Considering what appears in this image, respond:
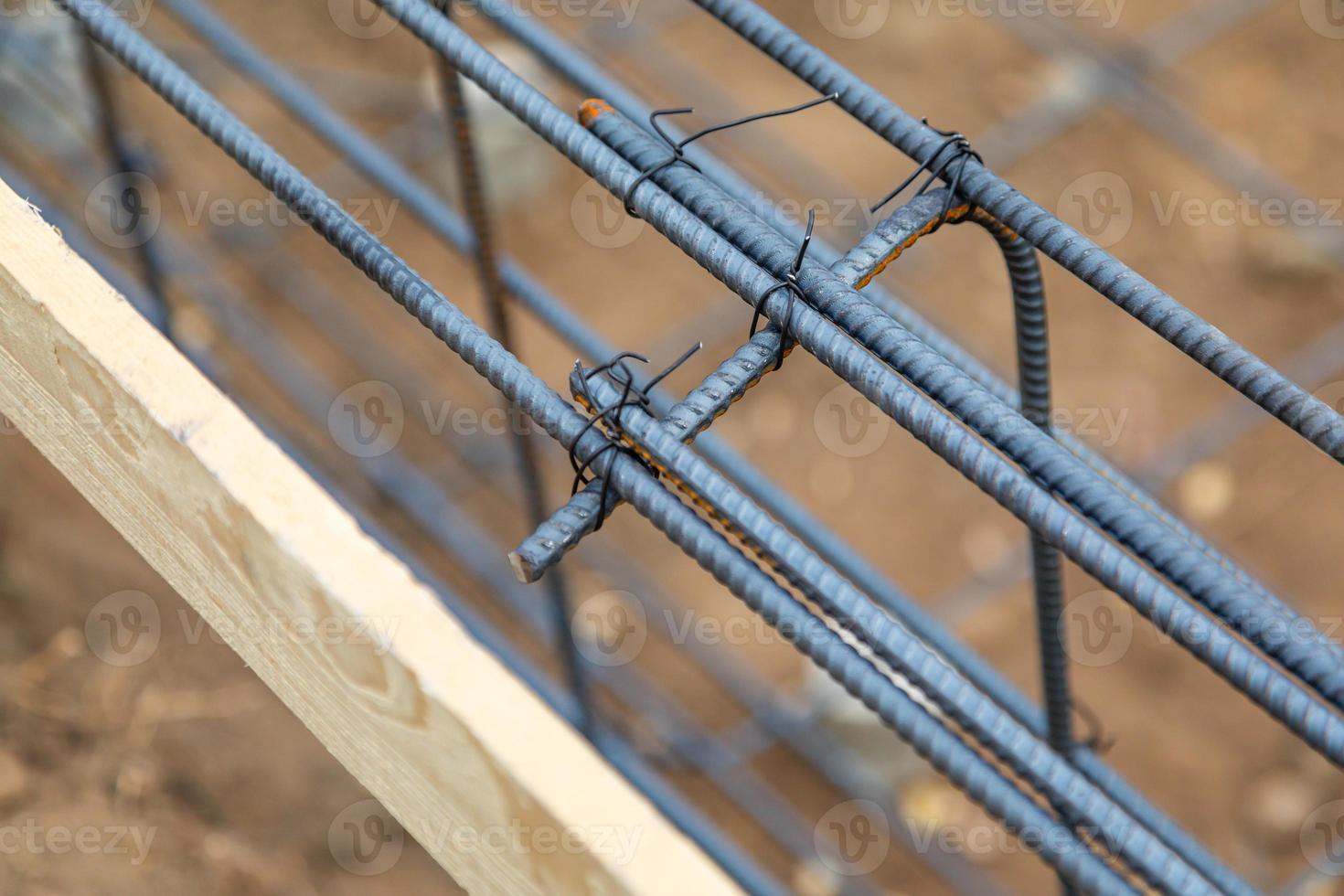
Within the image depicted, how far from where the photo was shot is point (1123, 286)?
5.21 ft

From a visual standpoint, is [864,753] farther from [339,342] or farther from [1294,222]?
[1294,222]

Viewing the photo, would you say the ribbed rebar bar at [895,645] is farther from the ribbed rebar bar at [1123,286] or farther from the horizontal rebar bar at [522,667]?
the horizontal rebar bar at [522,667]

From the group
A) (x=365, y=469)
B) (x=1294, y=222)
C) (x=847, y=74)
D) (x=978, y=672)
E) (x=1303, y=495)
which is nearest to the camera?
(x=847, y=74)

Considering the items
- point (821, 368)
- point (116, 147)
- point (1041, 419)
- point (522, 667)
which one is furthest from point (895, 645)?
point (821, 368)

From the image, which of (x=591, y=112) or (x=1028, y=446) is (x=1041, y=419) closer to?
(x=1028, y=446)

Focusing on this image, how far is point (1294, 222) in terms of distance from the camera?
498 cm

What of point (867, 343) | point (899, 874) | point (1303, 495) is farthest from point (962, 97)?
point (867, 343)

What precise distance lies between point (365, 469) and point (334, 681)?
3092mm

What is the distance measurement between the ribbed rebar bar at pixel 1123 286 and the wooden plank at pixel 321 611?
2.86ft

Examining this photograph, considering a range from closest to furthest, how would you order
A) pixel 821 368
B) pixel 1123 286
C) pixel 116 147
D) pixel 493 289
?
pixel 1123 286 → pixel 493 289 → pixel 116 147 → pixel 821 368

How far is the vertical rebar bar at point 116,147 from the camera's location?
2604 millimetres

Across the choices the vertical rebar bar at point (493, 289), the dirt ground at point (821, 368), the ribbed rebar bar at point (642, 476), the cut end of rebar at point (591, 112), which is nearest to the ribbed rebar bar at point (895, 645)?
the ribbed rebar bar at point (642, 476)

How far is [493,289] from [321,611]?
1.34 meters

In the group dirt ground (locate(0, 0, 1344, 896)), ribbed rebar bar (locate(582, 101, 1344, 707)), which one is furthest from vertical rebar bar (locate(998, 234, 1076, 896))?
dirt ground (locate(0, 0, 1344, 896))
